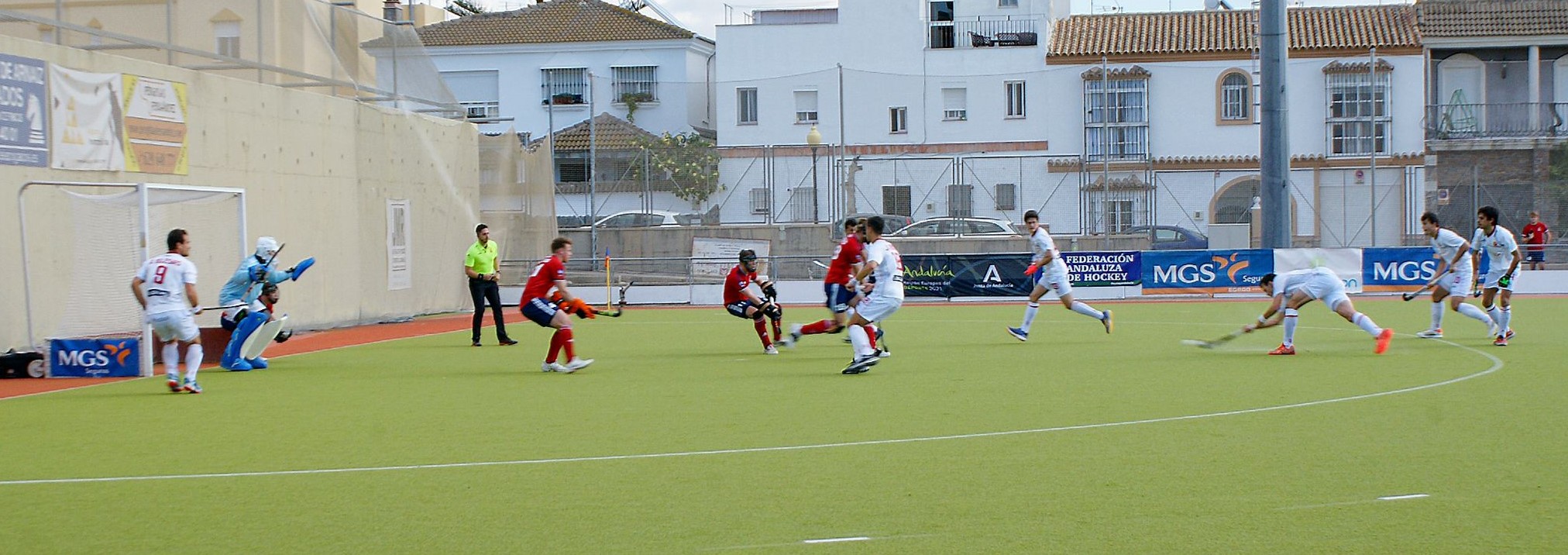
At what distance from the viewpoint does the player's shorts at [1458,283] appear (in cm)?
1875

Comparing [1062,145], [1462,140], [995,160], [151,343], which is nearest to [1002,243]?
[995,160]

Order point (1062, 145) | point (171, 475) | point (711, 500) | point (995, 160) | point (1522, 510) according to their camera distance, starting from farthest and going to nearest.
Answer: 1. point (1062, 145)
2. point (995, 160)
3. point (171, 475)
4. point (711, 500)
5. point (1522, 510)

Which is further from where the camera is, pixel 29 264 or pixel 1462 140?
pixel 1462 140

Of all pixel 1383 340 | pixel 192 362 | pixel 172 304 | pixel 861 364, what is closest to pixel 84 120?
pixel 172 304

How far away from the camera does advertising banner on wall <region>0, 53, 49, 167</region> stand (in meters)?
17.4

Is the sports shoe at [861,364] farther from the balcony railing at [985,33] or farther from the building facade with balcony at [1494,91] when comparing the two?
the building facade with balcony at [1494,91]

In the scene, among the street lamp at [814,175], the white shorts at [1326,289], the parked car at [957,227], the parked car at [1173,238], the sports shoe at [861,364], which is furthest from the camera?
the parked car at [1173,238]

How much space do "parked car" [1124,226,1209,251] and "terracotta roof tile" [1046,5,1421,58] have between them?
882 centimetres

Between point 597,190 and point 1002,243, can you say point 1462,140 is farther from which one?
point 597,190

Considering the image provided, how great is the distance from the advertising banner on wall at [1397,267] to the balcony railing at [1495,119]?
17.4 metres

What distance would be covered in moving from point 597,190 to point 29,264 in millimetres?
26535

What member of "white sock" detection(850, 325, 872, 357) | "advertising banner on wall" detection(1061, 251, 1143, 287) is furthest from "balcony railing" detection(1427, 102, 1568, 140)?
"white sock" detection(850, 325, 872, 357)

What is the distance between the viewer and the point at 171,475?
9.46 m

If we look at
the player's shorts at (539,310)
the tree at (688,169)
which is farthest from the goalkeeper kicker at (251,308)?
the tree at (688,169)
